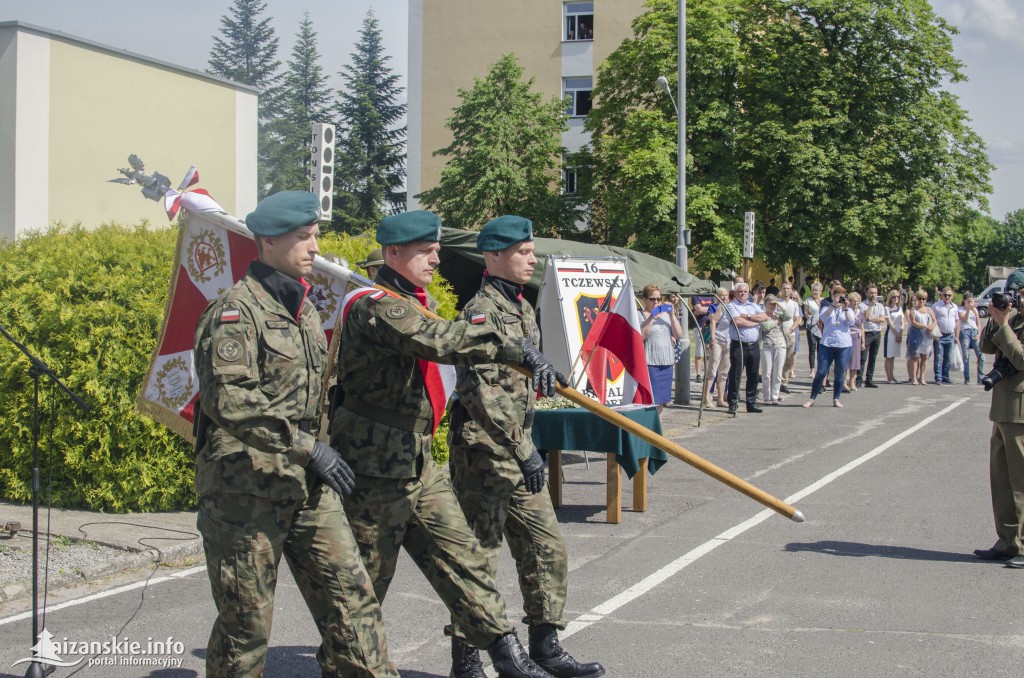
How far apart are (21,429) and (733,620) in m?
5.54

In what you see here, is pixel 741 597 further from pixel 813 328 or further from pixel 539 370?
pixel 813 328

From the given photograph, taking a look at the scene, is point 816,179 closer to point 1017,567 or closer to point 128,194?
point 128,194

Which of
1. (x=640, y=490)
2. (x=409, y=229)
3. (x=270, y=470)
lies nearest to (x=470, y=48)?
(x=640, y=490)

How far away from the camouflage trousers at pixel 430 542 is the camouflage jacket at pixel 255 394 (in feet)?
1.87

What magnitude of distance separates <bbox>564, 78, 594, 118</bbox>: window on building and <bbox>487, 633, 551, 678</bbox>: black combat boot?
4630 centimetres

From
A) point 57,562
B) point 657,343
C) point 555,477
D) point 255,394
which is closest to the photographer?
point 255,394

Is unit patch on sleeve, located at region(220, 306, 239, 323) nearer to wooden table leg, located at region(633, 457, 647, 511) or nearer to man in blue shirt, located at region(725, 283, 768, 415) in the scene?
wooden table leg, located at region(633, 457, 647, 511)

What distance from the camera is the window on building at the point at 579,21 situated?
161ft

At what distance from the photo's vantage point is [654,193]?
37688mm

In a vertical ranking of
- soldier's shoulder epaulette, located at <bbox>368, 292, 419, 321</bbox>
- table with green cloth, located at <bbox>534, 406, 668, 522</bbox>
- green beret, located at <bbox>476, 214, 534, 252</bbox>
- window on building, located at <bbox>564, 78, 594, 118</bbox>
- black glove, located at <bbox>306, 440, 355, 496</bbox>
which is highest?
window on building, located at <bbox>564, 78, 594, 118</bbox>

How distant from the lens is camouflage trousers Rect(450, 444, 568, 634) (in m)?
4.80

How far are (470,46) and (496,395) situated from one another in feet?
157

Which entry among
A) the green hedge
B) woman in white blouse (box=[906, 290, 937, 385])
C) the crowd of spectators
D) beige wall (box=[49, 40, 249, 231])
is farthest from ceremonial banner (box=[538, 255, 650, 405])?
woman in white blouse (box=[906, 290, 937, 385])

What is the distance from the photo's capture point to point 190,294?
5996 millimetres
